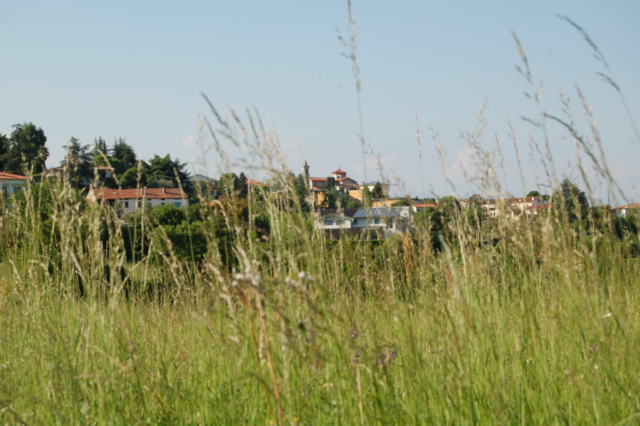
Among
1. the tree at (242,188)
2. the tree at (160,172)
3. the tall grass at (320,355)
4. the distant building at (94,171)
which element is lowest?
the tall grass at (320,355)

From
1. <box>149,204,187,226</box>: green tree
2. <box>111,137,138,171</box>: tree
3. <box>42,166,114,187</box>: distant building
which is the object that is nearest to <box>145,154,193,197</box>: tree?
<box>111,137,138,171</box>: tree

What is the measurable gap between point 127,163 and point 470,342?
64.5 m

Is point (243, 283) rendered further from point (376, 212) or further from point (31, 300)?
point (31, 300)

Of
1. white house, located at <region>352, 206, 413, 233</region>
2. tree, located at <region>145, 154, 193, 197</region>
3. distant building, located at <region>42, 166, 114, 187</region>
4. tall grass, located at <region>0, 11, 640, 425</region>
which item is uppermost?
tree, located at <region>145, 154, 193, 197</region>

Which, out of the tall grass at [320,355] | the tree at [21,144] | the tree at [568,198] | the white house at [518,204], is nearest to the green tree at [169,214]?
the white house at [518,204]

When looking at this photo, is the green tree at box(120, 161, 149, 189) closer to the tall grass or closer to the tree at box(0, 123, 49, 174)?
the tall grass

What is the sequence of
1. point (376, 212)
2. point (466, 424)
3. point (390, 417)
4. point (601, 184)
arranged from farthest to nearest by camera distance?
1. point (376, 212)
2. point (601, 184)
3. point (390, 417)
4. point (466, 424)

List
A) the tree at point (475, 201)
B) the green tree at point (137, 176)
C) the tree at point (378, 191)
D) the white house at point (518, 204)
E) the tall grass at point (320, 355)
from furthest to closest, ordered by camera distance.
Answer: the tree at point (475, 201)
the white house at point (518, 204)
the green tree at point (137, 176)
the tree at point (378, 191)
the tall grass at point (320, 355)

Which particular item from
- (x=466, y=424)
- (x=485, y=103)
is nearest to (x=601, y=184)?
(x=485, y=103)

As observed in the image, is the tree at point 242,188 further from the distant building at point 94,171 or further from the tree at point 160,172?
the tree at point 160,172

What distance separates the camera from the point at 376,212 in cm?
204

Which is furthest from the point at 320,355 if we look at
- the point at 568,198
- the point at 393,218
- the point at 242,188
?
the point at 568,198

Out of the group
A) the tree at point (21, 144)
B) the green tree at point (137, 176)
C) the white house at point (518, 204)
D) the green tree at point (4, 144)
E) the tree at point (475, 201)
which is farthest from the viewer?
the green tree at point (4, 144)

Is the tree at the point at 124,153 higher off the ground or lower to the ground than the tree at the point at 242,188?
higher
